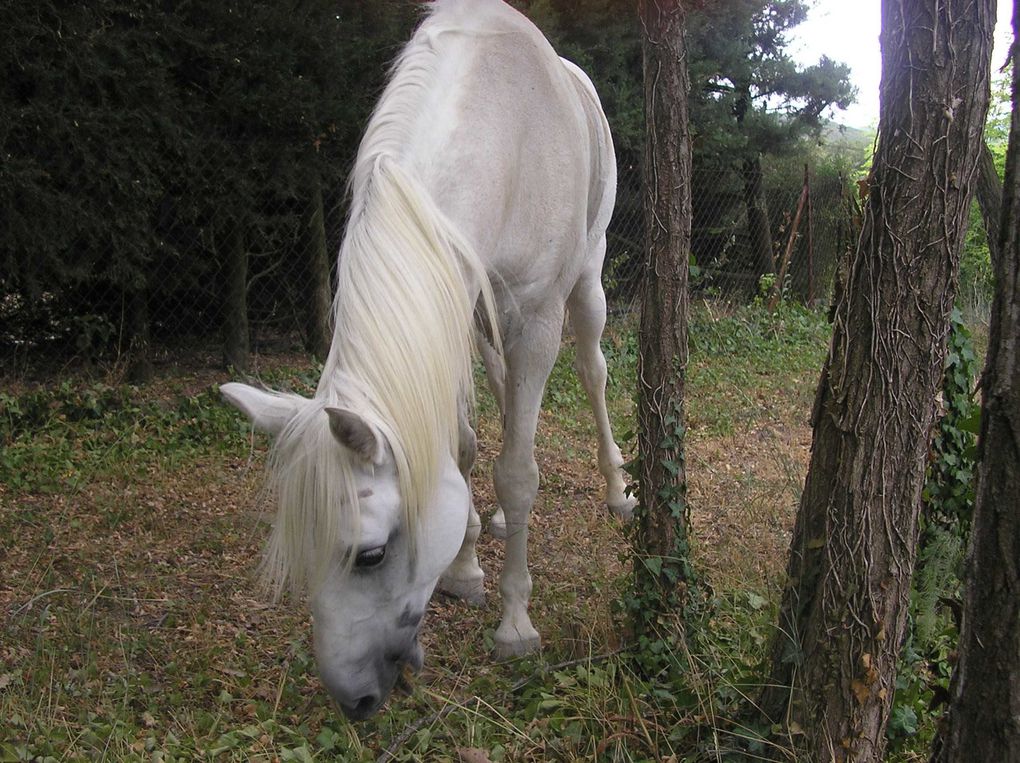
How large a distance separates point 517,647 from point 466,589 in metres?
0.58

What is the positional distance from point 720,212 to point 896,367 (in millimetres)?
9387

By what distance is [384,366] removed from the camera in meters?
2.22

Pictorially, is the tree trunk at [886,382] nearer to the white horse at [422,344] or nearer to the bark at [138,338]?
the white horse at [422,344]

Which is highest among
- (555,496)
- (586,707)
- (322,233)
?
(322,233)

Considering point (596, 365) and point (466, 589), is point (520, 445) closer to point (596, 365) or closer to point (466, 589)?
point (466, 589)

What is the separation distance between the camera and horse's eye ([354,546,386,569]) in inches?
86.6

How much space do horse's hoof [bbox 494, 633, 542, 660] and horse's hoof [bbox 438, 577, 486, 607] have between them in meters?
0.50

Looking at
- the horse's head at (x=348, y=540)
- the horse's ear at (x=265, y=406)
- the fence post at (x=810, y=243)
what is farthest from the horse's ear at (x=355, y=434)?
the fence post at (x=810, y=243)

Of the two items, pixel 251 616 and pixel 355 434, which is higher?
pixel 355 434

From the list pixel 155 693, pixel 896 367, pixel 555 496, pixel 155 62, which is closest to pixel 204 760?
pixel 155 693

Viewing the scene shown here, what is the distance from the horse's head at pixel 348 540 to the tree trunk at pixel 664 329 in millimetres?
777

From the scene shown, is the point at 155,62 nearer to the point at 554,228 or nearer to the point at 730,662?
the point at 554,228

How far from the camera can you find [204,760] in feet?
7.73

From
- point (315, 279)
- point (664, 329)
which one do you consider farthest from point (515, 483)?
point (315, 279)
